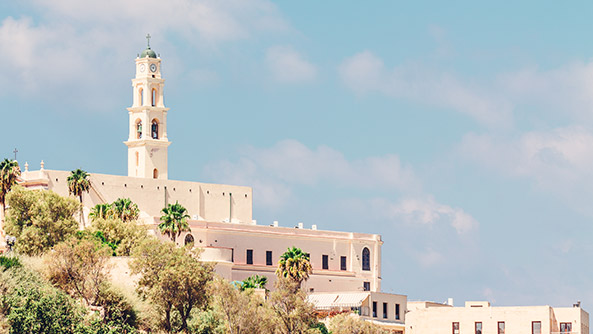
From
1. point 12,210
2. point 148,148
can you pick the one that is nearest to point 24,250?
point 12,210

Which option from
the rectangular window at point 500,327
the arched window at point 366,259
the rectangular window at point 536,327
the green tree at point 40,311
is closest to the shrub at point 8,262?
the green tree at point 40,311

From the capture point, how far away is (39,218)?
10162 cm

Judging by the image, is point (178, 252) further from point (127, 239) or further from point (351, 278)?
point (351, 278)

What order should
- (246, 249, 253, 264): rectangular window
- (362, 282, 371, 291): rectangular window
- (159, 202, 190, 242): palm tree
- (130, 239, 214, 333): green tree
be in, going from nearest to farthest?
(130, 239, 214, 333): green tree < (159, 202, 190, 242): palm tree < (246, 249, 253, 264): rectangular window < (362, 282, 371, 291): rectangular window

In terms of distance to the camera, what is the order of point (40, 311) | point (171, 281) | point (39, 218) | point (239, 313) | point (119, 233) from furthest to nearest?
point (119, 233) < point (39, 218) < point (171, 281) < point (239, 313) < point (40, 311)

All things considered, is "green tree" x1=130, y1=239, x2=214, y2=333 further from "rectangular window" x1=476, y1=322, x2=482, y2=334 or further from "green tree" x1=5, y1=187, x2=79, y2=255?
"rectangular window" x1=476, y1=322, x2=482, y2=334

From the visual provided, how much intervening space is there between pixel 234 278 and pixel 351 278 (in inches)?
486

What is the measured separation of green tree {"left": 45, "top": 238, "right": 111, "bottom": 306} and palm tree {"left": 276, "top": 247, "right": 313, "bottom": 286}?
25948 millimetres

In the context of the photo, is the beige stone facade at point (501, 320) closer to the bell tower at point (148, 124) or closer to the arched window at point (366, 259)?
the arched window at point (366, 259)

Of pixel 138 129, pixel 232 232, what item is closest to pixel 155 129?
pixel 138 129

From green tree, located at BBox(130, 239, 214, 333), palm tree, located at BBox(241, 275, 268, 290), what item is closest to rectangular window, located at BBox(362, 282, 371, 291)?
palm tree, located at BBox(241, 275, 268, 290)

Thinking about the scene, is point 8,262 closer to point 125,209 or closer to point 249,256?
point 125,209

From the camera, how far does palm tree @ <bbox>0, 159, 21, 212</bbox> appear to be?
10756 cm

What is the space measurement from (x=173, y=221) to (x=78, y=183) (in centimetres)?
763
